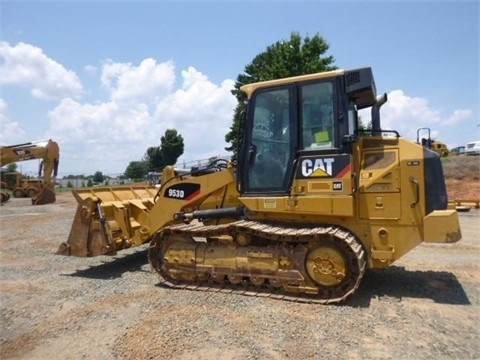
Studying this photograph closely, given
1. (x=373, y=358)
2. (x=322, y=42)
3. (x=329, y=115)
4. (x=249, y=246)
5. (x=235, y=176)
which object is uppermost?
(x=322, y=42)

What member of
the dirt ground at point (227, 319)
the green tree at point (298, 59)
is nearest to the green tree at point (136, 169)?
the green tree at point (298, 59)

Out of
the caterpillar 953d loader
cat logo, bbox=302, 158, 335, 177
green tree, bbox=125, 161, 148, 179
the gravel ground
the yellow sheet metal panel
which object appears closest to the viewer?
the gravel ground

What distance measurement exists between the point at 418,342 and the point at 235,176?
11.8 ft

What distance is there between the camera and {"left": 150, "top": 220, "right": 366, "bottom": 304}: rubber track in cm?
556

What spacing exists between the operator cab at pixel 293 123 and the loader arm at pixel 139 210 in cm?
75

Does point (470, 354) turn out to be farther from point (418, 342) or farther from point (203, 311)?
point (203, 311)

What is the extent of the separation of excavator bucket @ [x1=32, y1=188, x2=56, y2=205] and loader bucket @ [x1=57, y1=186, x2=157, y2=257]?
18.0 m

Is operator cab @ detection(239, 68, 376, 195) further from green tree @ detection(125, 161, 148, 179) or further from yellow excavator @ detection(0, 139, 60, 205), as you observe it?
green tree @ detection(125, 161, 148, 179)

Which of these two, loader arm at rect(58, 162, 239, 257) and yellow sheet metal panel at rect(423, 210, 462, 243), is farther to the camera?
loader arm at rect(58, 162, 239, 257)

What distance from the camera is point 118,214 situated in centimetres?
786

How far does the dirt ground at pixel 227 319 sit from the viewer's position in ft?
13.8

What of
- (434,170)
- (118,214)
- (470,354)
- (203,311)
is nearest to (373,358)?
(470,354)

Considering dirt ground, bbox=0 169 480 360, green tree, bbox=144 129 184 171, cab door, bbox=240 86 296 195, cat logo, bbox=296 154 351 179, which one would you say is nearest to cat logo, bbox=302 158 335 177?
cat logo, bbox=296 154 351 179

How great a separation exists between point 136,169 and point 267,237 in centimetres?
5942
